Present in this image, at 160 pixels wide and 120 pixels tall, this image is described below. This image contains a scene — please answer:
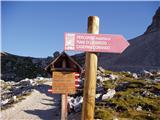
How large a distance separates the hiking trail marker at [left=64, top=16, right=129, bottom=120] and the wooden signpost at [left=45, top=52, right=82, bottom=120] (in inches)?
215

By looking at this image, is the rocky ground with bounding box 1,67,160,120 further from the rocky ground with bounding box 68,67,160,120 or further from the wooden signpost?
the wooden signpost

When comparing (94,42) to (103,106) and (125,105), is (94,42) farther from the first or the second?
(125,105)

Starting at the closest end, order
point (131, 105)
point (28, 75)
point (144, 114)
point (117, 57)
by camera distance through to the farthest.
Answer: point (144, 114), point (131, 105), point (28, 75), point (117, 57)

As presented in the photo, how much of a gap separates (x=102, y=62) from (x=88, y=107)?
609 feet

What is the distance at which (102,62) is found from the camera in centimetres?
19988

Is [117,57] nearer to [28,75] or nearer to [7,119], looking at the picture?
[28,75]

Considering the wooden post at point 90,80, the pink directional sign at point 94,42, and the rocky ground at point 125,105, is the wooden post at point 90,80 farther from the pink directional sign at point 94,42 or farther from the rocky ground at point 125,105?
the rocky ground at point 125,105

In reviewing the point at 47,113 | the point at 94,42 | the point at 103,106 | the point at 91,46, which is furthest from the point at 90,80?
the point at 103,106

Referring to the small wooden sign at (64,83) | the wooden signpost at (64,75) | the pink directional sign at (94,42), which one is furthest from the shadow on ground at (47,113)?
the pink directional sign at (94,42)

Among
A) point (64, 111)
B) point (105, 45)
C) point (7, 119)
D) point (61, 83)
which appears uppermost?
point (105, 45)

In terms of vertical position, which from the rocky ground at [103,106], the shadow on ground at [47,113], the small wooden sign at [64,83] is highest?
the small wooden sign at [64,83]

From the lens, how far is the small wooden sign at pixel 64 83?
20234mm

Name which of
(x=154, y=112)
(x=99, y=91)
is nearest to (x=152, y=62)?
(x=99, y=91)

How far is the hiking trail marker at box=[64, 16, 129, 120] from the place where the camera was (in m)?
14.1
